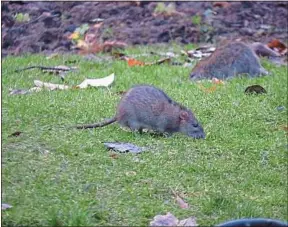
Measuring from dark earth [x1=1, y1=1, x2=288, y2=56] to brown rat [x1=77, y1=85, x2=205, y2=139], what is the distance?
14.2 feet

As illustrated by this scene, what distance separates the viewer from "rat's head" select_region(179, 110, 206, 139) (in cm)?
689

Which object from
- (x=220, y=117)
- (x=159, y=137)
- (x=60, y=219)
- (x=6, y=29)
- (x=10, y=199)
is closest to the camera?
(x=60, y=219)

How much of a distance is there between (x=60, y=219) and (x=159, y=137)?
2.21 meters

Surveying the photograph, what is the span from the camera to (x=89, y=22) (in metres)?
12.4

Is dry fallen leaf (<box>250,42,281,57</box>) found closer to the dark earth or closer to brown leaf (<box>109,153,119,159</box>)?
the dark earth

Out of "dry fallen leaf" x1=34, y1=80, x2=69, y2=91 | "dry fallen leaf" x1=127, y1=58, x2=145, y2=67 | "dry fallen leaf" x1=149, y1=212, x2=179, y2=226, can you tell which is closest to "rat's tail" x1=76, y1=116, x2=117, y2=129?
"dry fallen leaf" x1=34, y1=80, x2=69, y2=91

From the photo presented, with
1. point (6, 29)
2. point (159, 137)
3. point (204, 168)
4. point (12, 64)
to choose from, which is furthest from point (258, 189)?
point (6, 29)

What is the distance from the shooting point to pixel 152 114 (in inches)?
283

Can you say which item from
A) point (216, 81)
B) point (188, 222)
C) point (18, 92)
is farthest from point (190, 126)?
point (216, 81)

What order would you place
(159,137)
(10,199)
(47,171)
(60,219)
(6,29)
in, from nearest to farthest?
(60,219) < (10,199) < (47,171) < (159,137) < (6,29)

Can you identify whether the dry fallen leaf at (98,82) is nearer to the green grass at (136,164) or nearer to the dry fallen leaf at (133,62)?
the green grass at (136,164)

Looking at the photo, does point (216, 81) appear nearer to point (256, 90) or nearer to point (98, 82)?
point (256, 90)

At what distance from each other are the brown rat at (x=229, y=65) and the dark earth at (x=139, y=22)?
1.97m

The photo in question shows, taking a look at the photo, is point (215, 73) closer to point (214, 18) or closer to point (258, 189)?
point (214, 18)
